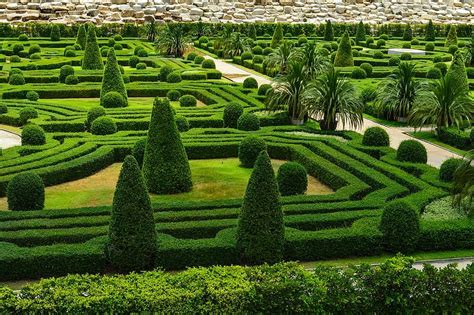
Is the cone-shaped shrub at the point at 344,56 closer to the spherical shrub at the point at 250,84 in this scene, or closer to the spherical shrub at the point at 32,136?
the spherical shrub at the point at 250,84

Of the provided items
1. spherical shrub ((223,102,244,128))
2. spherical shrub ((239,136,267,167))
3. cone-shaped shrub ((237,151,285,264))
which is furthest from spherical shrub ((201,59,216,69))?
cone-shaped shrub ((237,151,285,264))

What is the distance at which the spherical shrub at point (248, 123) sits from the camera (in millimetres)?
22469

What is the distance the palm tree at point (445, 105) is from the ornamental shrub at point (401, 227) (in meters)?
A: 9.31

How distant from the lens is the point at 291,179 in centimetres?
1650

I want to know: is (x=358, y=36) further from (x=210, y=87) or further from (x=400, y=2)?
(x=210, y=87)

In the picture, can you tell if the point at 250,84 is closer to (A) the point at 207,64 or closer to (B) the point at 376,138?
(A) the point at 207,64

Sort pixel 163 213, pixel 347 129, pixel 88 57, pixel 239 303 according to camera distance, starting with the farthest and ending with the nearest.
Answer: pixel 88 57 < pixel 347 129 < pixel 163 213 < pixel 239 303

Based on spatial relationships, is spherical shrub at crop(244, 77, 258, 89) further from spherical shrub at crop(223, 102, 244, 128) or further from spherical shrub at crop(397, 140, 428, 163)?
spherical shrub at crop(397, 140, 428, 163)

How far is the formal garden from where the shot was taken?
10.6m

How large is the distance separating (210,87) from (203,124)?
7.20m

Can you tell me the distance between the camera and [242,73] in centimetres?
3719

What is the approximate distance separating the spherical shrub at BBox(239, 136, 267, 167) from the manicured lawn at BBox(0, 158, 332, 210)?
251 mm

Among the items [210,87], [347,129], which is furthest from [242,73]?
[347,129]

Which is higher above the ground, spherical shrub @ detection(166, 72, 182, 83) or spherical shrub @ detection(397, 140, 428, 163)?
spherical shrub @ detection(397, 140, 428, 163)
